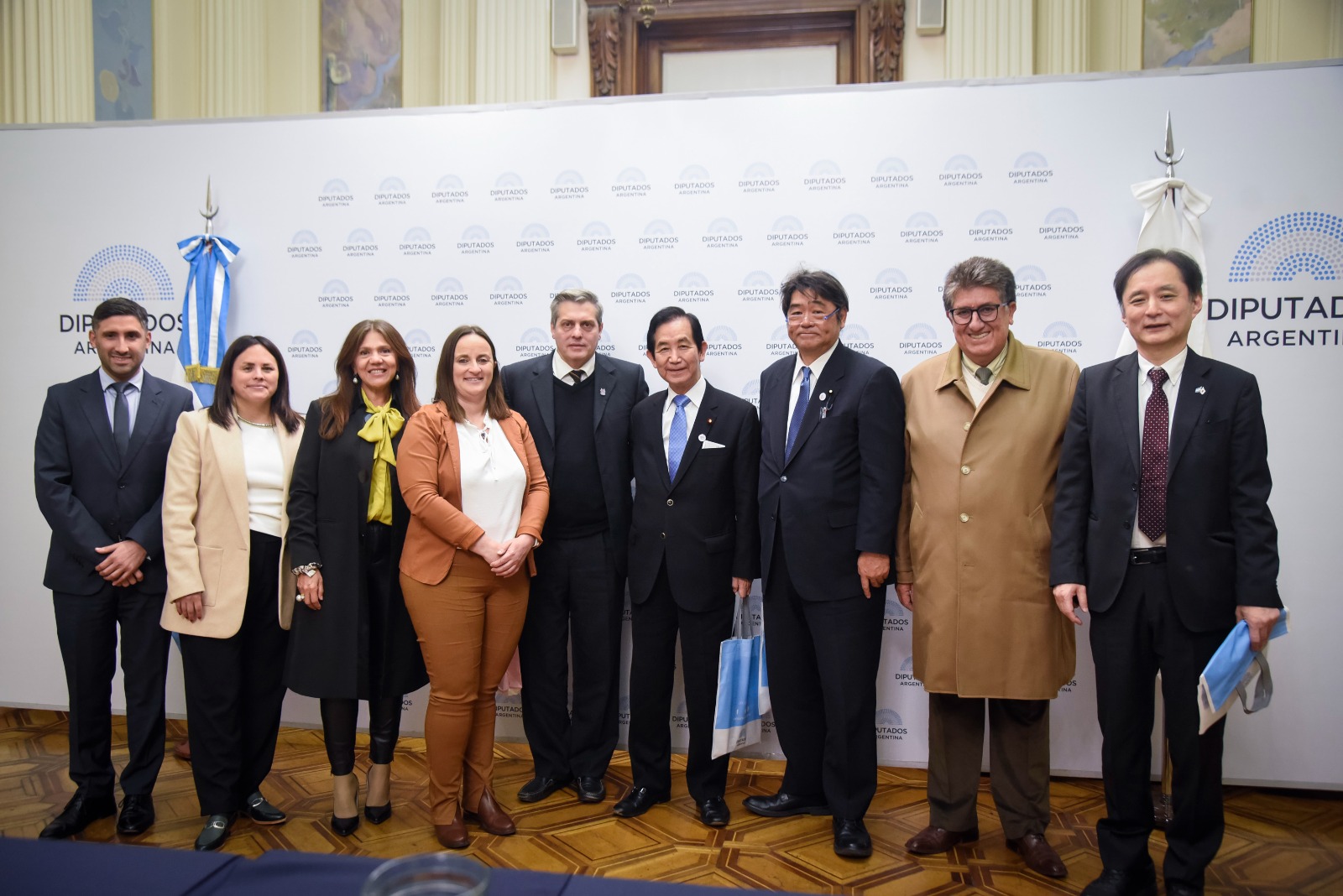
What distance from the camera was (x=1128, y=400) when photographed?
231 centimetres

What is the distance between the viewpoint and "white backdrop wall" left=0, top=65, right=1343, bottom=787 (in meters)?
3.12

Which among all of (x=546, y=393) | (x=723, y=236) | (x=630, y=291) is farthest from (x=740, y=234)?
(x=546, y=393)

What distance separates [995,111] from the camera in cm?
327

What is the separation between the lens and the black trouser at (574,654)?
301 cm

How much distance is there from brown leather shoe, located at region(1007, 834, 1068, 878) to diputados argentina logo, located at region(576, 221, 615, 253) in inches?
104

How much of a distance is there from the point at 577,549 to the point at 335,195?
6.61ft

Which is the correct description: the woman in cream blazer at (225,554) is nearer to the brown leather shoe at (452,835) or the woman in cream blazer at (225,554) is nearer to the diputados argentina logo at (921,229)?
the brown leather shoe at (452,835)

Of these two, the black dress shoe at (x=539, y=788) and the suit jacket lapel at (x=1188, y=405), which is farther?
the black dress shoe at (x=539, y=788)

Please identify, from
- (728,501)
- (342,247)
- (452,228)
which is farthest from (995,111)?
(342,247)

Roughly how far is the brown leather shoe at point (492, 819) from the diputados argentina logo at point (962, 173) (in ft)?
9.40

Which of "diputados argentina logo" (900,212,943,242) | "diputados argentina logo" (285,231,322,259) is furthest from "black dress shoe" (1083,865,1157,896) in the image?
"diputados argentina logo" (285,231,322,259)

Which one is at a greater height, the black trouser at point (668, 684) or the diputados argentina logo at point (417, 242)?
the diputados argentina logo at point (417, 242)

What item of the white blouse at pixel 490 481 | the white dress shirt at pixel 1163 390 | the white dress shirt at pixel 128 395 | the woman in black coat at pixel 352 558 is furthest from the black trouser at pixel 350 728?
the white dress shirt at pixel 1163 390

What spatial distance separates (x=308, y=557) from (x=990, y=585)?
2.11m
